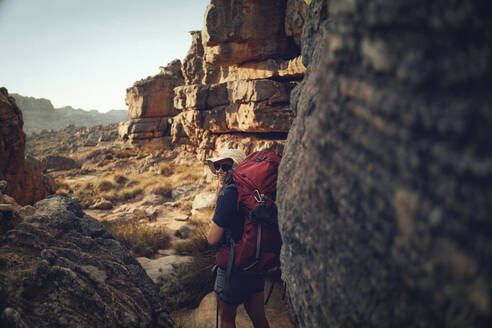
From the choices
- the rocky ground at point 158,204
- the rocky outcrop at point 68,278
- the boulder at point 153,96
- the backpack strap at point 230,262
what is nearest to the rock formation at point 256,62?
the rocky ground at point 158,204

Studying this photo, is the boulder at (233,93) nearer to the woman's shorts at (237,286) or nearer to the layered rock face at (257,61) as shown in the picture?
the layered rock face at (257,61)

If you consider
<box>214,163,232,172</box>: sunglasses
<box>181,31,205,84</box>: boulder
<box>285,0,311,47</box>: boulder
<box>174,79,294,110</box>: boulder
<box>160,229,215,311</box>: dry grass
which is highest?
<box>181,31,205,84</box>: boulder

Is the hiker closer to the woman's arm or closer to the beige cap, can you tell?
the woman's arm

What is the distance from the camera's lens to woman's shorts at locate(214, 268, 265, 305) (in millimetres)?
2061

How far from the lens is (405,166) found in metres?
0.64

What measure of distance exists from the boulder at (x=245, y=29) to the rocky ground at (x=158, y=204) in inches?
187

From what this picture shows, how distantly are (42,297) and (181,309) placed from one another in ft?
7.74

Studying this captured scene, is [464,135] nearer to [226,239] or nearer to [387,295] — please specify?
[387,295]

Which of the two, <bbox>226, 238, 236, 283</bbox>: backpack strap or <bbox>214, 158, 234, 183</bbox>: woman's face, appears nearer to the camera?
<bbox>226, 238, 236, 283</bbox>: backpack strap

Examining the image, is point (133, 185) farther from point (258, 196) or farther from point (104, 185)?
point (258, 196)

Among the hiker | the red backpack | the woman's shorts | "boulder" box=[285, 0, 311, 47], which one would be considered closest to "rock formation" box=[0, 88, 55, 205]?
the hiker

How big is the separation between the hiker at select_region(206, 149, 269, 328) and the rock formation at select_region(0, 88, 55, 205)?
15.8 ft

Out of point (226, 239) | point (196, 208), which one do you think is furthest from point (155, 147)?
point (226, 239)

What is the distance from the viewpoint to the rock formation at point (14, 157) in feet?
14.0
